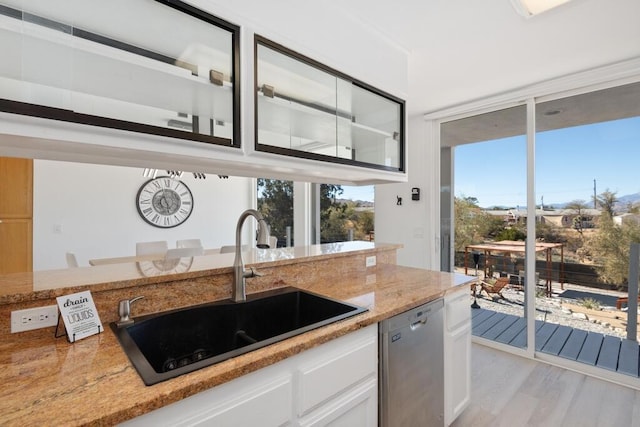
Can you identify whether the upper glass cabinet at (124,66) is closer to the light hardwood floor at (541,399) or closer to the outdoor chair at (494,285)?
the light hardwood floor at (541,399)

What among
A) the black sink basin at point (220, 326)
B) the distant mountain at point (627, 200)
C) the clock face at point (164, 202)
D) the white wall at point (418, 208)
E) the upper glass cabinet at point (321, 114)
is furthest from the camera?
the clock face at point (164, 202)

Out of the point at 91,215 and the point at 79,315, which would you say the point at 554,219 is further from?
the point at 91,215

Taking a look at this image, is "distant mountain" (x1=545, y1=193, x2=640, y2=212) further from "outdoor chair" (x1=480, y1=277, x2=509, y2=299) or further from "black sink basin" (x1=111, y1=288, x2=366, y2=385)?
"black sink basin" (x1=111, y1=288, x2=366, y2=385)

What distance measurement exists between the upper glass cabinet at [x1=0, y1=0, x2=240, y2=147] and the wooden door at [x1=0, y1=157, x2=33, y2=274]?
12.8 feet

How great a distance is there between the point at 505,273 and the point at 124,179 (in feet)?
17.0

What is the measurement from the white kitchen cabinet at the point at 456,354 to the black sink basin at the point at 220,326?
0.76 m

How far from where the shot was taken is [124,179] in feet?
15.4

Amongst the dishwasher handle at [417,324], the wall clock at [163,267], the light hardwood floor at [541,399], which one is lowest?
the light hardwood floor at [541,399]

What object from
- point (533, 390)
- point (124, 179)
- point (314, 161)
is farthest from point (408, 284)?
point (124, 179)

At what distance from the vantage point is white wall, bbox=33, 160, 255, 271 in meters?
4.05

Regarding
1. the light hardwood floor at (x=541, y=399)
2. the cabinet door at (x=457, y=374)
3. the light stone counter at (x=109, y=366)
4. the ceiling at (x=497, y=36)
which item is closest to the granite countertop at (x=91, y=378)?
the light stone counter at (x=109, y=366)

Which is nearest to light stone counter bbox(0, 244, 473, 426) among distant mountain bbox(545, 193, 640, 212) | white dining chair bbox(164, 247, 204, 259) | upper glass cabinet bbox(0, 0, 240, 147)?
upper glass cabinet bbox(0, 0, 240, 147)

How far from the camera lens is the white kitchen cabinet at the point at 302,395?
0.87m

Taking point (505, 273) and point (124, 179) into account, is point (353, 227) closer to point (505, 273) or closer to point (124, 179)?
point (505, 273)
